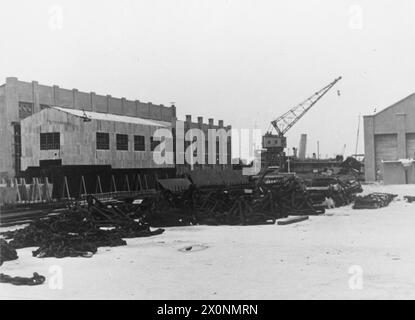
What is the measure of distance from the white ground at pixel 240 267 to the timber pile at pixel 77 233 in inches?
14.8

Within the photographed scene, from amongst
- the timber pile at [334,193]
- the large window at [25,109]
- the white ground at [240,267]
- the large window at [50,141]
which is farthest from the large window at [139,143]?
the white ground at [240,267]

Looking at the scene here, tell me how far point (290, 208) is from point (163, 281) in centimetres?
1229

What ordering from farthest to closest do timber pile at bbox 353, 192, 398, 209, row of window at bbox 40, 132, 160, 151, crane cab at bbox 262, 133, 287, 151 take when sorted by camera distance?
crane cab at bbox 262, 133, 287, 151 < row of window at bbox 40, 132, 160, 151 < timber pile at bbox 353, 192, 398, 209

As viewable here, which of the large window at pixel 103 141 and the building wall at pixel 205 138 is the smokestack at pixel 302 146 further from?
the large window at pixel 103 141

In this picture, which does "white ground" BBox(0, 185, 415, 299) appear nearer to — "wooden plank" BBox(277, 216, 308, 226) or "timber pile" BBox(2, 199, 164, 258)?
"timber pile" BBox(2, 199, 164, 258)

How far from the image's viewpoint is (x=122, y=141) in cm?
3641

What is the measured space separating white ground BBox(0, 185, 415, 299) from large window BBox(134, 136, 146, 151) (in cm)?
2345

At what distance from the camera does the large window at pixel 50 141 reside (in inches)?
1244

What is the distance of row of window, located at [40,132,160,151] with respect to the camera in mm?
31719

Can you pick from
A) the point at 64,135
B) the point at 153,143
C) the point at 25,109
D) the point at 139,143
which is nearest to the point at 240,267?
the point at 64,135

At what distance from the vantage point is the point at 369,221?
17641mm

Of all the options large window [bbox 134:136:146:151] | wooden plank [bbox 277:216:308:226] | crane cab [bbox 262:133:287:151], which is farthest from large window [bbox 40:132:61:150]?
crane cab [bbox 262:133:287:151]

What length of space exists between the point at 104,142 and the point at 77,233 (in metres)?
22.2
